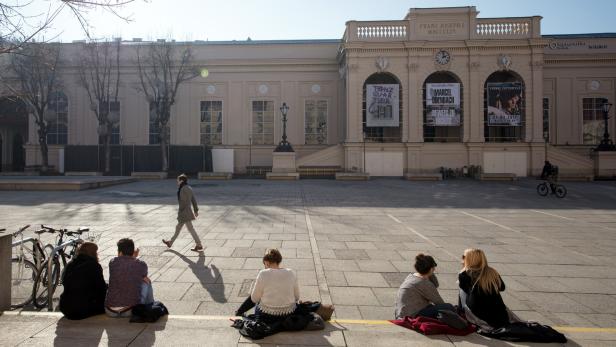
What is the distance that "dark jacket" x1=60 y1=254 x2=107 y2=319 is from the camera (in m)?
4.50

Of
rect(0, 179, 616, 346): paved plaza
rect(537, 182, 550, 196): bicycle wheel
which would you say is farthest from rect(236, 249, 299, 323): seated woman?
rect(537, 182, 550, 196): bicycle wheel

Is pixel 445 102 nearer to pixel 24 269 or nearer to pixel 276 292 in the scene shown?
pixel 276 292

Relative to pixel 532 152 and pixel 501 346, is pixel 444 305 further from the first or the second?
pixel 532 152

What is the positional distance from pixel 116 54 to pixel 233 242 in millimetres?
34664

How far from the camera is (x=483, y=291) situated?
4359 mm

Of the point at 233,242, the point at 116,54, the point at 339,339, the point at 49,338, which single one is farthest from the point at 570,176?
the point at 116,54

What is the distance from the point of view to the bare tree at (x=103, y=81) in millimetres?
33562

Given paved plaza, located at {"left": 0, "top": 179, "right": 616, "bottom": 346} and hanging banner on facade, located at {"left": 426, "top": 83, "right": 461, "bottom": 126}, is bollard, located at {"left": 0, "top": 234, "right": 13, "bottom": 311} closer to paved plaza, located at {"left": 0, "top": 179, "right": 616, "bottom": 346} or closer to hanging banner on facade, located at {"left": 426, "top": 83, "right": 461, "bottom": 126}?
paved plaza, located at {"left": 0, "top": 179, "right": 616, "bottom": 346}

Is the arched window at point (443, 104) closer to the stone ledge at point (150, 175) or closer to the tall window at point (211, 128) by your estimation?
the tall window at point (211, 128)

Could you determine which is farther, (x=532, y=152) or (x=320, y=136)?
(x=320, y=136)

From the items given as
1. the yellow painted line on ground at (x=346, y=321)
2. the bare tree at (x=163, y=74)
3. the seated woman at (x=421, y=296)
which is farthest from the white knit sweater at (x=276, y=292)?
the bare tree at (x=163, y=74)

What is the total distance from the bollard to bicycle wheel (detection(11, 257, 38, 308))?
263mm

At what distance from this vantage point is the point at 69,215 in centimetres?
1272

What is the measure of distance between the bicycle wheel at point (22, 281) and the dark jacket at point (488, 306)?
18.4ft
